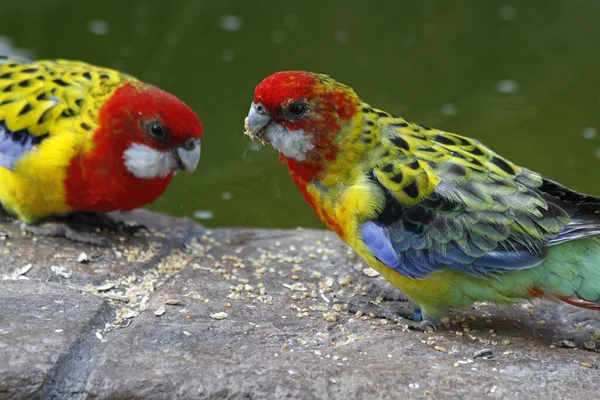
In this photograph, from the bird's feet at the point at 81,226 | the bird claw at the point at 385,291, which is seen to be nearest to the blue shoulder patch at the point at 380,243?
the bird claw at the point at 385,291

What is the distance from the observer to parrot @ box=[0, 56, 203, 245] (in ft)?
14.4

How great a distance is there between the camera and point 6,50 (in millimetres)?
7398

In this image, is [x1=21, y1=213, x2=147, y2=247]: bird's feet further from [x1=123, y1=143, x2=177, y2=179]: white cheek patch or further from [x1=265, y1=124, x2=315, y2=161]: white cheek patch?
[x1=265, y1=124, x2=315, y2=161]: white cheek patch

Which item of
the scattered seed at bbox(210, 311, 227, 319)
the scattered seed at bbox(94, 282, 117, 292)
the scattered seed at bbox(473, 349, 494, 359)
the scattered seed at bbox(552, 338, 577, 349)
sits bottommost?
the scattered seed at bbox(94, 282, 117, 292)

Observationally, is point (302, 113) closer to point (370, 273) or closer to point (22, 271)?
point (370, 273)

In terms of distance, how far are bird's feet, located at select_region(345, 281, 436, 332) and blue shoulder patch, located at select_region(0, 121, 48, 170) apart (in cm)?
210

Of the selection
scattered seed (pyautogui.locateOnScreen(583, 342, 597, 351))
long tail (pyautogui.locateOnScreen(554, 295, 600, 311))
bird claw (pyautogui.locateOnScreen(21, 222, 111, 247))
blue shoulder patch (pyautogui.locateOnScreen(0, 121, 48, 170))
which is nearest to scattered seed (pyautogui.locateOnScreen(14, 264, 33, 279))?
bird claw (pyautogui.locateOnScreen(21, 222, 111, 247))

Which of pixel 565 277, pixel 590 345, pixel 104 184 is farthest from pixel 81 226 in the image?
pixel 590 345

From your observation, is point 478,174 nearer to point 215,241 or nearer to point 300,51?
point 215,241

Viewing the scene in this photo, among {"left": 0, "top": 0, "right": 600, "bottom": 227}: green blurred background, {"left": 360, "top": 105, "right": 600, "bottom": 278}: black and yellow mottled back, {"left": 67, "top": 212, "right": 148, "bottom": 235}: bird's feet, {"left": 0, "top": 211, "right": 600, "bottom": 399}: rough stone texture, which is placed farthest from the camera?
{"left": 0, "top": 0, "right": 600, "bottom": 227}: green blurred background

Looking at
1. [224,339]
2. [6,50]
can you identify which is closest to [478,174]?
[224,339]

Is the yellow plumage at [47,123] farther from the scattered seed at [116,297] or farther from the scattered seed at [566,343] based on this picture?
the scattered seed at [566,343]

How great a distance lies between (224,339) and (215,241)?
1.64 metres

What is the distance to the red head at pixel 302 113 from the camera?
3615 millimetres
